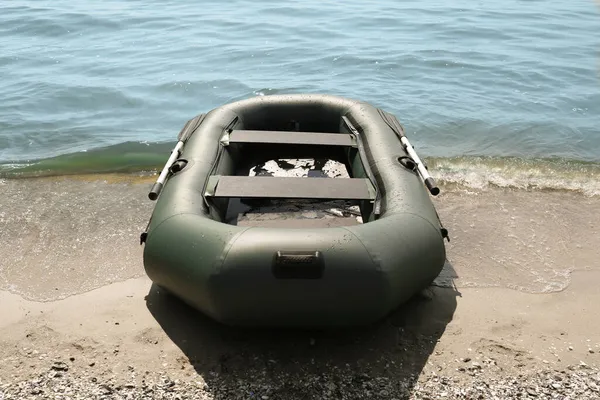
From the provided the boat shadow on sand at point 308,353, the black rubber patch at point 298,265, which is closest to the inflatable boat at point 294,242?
the black rubber patch at point 298,265

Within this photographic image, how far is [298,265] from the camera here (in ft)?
10.4

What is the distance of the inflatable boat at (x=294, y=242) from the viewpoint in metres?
3.23

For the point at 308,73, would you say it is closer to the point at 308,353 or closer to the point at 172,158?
the point at 172,158

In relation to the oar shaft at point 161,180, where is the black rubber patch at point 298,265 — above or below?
below

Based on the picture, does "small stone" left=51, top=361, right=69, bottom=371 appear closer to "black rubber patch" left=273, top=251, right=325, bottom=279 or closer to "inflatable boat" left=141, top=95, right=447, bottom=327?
"inflatable boat" left=141, top=95, right=447, bottom=327

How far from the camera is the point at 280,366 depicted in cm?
340

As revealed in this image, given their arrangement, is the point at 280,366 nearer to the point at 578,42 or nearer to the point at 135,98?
the point at 135,98

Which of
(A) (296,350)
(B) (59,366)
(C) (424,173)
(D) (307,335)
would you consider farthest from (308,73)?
(B) (59,366)

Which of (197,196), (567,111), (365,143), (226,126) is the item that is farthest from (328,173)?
(567,111)

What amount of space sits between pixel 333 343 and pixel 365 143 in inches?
69.8

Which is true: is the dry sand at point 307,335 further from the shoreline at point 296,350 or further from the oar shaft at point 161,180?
the oar shaft at point 161,180

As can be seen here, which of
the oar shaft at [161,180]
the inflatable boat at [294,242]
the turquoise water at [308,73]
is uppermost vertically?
the oar shaft at [161,180]

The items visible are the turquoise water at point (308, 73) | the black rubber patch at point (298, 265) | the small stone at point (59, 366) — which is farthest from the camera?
the turquoise water at point (308, 73)

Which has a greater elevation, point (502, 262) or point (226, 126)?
point (226, 126)
